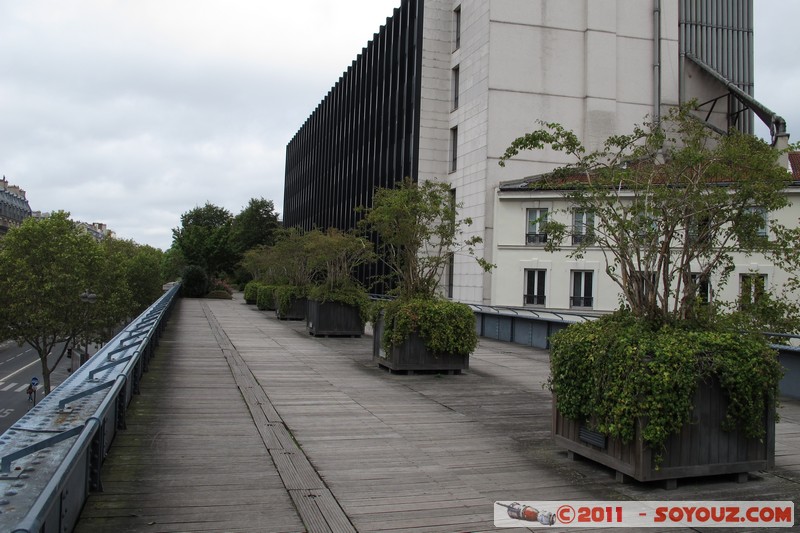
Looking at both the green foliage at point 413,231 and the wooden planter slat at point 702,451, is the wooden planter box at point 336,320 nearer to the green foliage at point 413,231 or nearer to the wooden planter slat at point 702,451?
the green foliage at point 413,231

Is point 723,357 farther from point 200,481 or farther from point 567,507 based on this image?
point 200,481

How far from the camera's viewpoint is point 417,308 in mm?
13297

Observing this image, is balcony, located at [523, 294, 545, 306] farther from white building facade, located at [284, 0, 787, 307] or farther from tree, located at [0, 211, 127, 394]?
tree, located at [0, 211, 127, 394]

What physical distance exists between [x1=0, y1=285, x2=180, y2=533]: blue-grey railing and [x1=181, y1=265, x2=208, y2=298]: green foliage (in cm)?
5886

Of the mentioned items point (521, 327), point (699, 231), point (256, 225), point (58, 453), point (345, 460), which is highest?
point (256, 225)

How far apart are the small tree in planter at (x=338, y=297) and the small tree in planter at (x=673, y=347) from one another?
13874mm

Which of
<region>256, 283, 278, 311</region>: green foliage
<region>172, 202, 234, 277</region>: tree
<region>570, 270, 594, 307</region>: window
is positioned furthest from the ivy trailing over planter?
<region>172, 202, 234, 277</region>: tree

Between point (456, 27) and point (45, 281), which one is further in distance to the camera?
point (45, 281)

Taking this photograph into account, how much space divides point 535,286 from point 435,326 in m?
21.0

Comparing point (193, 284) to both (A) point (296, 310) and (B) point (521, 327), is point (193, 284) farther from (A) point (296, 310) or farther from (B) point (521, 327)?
(B) point (521, 327)

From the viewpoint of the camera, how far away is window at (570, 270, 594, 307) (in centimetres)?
3238

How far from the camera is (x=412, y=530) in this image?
193 inches

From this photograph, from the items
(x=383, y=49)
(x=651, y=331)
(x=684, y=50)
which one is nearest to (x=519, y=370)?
(x=651, y=331)

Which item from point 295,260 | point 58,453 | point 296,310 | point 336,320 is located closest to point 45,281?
point 295,260
